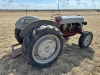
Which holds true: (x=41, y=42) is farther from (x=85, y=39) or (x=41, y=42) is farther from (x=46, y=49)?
(x=85, y=39)

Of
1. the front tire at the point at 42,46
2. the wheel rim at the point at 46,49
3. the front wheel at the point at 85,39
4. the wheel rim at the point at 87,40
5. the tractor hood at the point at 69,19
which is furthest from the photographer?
the wheel rim at the point at 87,40

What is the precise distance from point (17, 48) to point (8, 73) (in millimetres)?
1601

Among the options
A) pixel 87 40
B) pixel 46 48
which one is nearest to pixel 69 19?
pixel 87 40

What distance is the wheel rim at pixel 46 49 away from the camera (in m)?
3.97

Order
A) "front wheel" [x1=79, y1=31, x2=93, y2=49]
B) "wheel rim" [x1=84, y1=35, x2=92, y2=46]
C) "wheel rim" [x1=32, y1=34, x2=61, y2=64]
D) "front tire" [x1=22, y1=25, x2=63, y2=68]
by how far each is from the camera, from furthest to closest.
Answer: "wheel rim" [x1=84, y1=35, x2=92, y2=46], "front wheel" [x1=79, y1=31, x2=93, y2=49], "wheel rim" [x1=32, y1=34, x2=61, y2=64], "front tire" [x1=22, y1=25, x2=63, y2=68]

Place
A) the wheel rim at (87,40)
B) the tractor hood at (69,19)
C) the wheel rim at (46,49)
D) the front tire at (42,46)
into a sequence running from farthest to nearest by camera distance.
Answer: the wheel rim at (87,40) → the tractor hood at (69,19) → the wheel rim at (46,49) → the front tire at (42,46)

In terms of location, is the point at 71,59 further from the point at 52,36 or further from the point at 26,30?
the point at 26,30

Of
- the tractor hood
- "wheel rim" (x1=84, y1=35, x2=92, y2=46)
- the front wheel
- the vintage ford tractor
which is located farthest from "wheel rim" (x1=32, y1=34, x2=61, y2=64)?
"wheel rim" (x1=84, y1=35, x2=92, y2=46)

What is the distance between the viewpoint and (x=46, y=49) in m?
4.10

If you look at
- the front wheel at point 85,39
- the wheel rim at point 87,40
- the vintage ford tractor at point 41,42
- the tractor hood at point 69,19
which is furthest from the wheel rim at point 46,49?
the wheel rim at point 87,40

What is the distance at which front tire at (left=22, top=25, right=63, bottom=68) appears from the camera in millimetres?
3719

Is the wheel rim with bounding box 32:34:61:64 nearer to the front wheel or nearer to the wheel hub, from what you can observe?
the wheel hub

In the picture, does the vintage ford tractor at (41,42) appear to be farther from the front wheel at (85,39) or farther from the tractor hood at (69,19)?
the front wheel at (85,39)

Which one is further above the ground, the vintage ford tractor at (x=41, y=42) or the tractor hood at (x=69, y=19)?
the tractor hood at (x=69, y=19)
